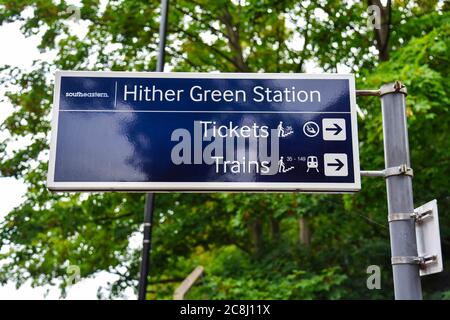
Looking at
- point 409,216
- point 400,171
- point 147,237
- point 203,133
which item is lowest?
point 409,216

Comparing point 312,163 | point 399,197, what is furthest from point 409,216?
point 312,163

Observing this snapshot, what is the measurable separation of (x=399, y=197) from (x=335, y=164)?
0.45 meters

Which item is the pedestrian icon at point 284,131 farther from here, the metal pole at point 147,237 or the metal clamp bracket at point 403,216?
the metal pole at point 147,237

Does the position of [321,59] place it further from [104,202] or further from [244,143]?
[244,143]

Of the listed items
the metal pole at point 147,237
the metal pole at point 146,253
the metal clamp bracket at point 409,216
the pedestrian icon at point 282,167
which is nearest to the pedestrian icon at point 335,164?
the pedestrian icon at point 282,167

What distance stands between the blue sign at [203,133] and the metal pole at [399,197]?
0.79 ft

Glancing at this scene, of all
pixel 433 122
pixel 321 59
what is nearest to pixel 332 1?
pixel 321 59

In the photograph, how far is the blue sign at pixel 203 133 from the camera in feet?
12.3

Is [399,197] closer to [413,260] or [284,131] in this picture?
[413,260]

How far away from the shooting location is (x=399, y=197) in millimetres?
3828

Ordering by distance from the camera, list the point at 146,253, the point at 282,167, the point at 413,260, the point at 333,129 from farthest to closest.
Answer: the point at 146,253 → the point at 333,129 → the point at 282,167 → the point at 413,260

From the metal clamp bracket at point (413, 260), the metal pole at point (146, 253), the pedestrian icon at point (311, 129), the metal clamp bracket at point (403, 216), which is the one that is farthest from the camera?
the metal pole at point (146, 253)

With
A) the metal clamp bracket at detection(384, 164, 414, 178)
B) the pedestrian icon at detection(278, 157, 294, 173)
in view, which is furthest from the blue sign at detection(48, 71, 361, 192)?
the metal clamp bracket at detection(384, 164, 414, 178)
